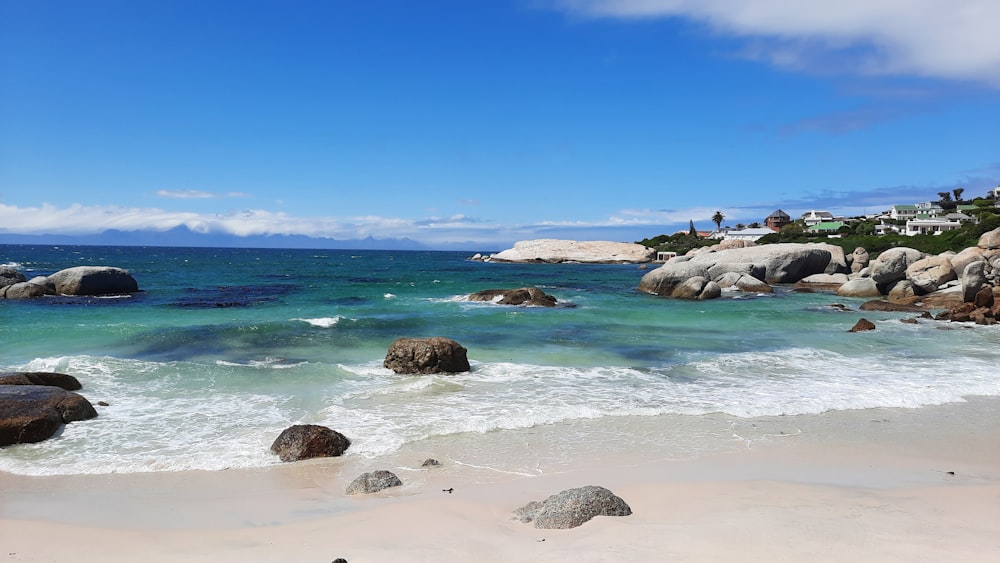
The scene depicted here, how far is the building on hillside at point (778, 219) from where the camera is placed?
414 feet

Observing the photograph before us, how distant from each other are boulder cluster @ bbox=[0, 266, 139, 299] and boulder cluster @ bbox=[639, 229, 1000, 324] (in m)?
31.0

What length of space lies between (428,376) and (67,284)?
92.2ft

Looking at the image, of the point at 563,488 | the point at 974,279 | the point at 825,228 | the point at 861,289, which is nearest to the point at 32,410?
the point at 563,488

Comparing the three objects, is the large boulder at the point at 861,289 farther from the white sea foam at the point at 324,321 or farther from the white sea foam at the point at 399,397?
the white sea foam at the point at 324,321

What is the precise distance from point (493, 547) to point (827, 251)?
1907 inches

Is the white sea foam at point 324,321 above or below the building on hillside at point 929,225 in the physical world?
below

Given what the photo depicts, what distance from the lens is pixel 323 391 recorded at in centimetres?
1311

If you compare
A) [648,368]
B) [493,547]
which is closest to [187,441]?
[493,547]

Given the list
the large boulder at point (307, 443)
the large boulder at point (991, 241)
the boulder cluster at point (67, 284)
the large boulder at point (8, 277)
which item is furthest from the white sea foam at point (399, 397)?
the large boulder at point (991, 241)

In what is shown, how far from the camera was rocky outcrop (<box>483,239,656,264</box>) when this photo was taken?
9500 cm

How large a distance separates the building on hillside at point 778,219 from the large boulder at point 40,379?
128 m

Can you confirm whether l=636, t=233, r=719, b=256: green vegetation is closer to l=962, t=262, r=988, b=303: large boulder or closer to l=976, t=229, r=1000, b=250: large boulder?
l=976, t=229, r=1000, b=250: large boulder

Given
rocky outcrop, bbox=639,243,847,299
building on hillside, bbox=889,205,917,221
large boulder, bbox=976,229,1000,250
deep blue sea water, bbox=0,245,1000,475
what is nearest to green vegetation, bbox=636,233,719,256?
building on hillside, bbox=889,205,917,221

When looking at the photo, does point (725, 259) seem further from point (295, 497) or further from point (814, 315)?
point (295, 497)
